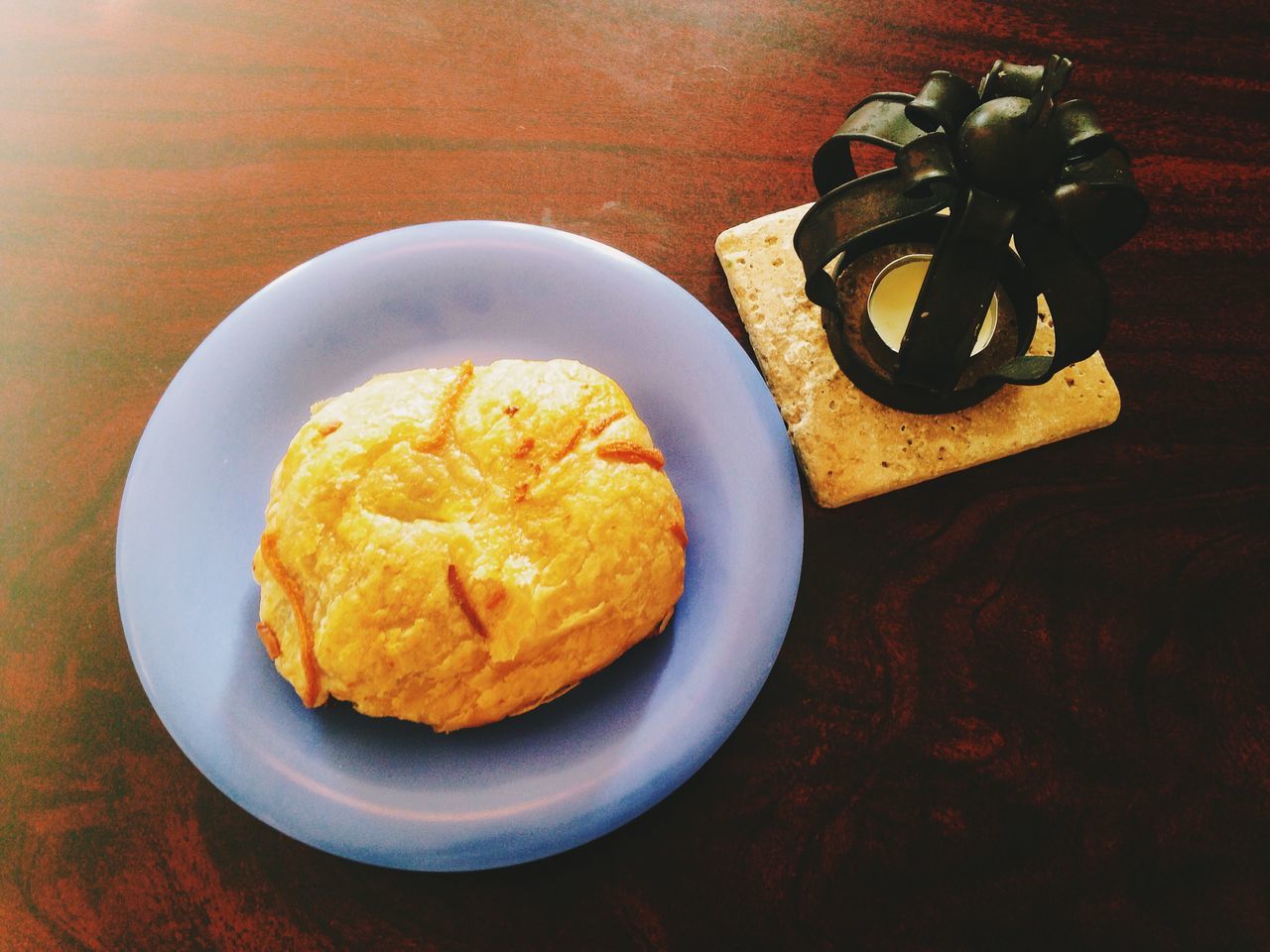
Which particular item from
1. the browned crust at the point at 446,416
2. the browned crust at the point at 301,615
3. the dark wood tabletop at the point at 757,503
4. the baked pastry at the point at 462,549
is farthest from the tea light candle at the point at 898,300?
the browned crust at the point at 301,615

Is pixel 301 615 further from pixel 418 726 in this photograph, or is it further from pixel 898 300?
pixel 898 300

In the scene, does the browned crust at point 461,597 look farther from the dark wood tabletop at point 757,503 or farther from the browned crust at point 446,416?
the dark wood tabletop at point 757,503

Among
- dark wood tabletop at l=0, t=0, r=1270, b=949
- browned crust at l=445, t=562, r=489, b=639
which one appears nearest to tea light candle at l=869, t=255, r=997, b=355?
dark wood tabletop at l=0, t=0, r=1270, b=949

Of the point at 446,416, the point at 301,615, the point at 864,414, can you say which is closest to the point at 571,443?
the point at 446,416

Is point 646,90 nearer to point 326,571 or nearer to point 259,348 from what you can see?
point 259,348

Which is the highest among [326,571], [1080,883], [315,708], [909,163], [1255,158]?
[909,163]

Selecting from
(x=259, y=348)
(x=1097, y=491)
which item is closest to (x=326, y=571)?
(x=259, y=348)
